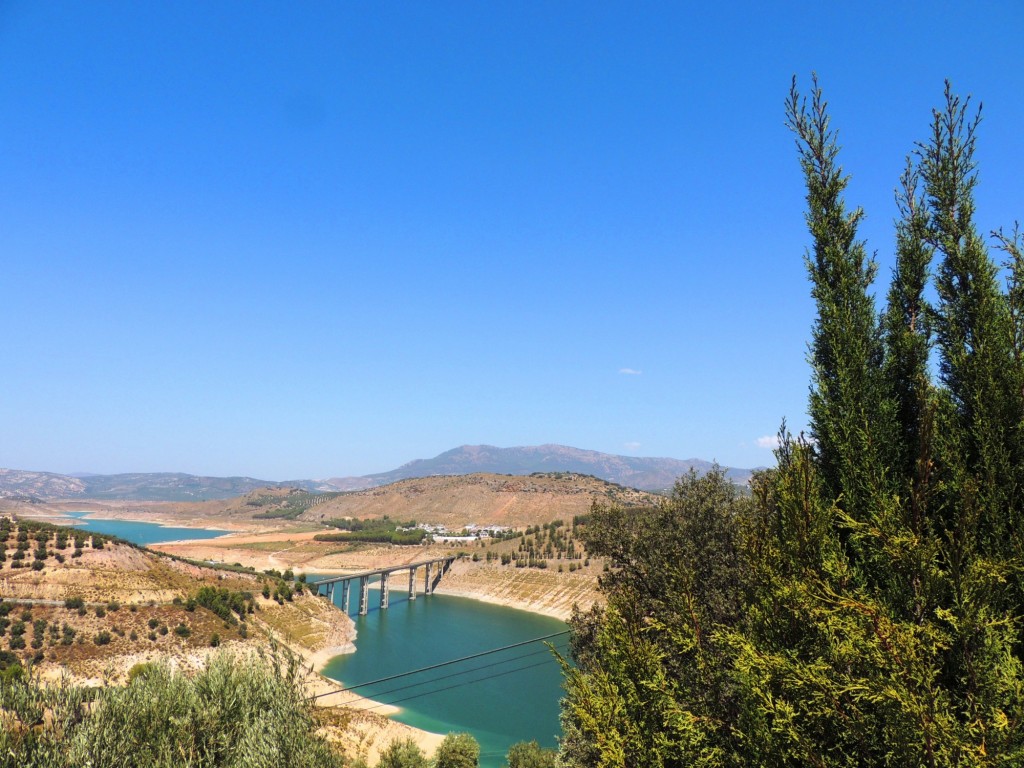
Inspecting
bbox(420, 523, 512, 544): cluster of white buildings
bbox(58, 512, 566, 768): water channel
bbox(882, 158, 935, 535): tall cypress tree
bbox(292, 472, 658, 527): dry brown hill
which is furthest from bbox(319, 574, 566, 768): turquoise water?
bbox(292, 472, 658, 527): dry brown hill

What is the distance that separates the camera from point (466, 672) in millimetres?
57562

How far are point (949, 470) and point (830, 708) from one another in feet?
13.3

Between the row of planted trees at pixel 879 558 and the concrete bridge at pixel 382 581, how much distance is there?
7665 cm

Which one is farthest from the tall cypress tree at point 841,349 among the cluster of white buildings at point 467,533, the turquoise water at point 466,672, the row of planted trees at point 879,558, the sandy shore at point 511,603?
the cluster of white buildings at point 467,533

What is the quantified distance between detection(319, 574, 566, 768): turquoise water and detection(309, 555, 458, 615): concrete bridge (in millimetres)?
2763

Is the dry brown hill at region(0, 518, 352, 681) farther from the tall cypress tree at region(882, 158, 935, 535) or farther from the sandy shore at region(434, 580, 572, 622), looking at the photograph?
the tall cypress tree at region(882, 158, 935, 535)

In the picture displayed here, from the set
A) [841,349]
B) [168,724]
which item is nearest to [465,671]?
[168,724]

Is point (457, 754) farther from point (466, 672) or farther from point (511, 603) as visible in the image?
point (511, 603)

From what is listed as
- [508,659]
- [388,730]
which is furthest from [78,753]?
[508,659]

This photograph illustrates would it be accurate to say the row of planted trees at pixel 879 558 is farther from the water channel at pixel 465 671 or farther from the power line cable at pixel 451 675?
the power line cable at pixel 451 675

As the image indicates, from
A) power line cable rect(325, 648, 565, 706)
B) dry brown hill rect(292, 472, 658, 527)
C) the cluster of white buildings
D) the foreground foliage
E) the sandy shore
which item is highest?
the foreground foliage

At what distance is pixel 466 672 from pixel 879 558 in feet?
187

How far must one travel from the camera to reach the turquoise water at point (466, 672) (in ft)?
144

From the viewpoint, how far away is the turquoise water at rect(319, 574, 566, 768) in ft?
144
